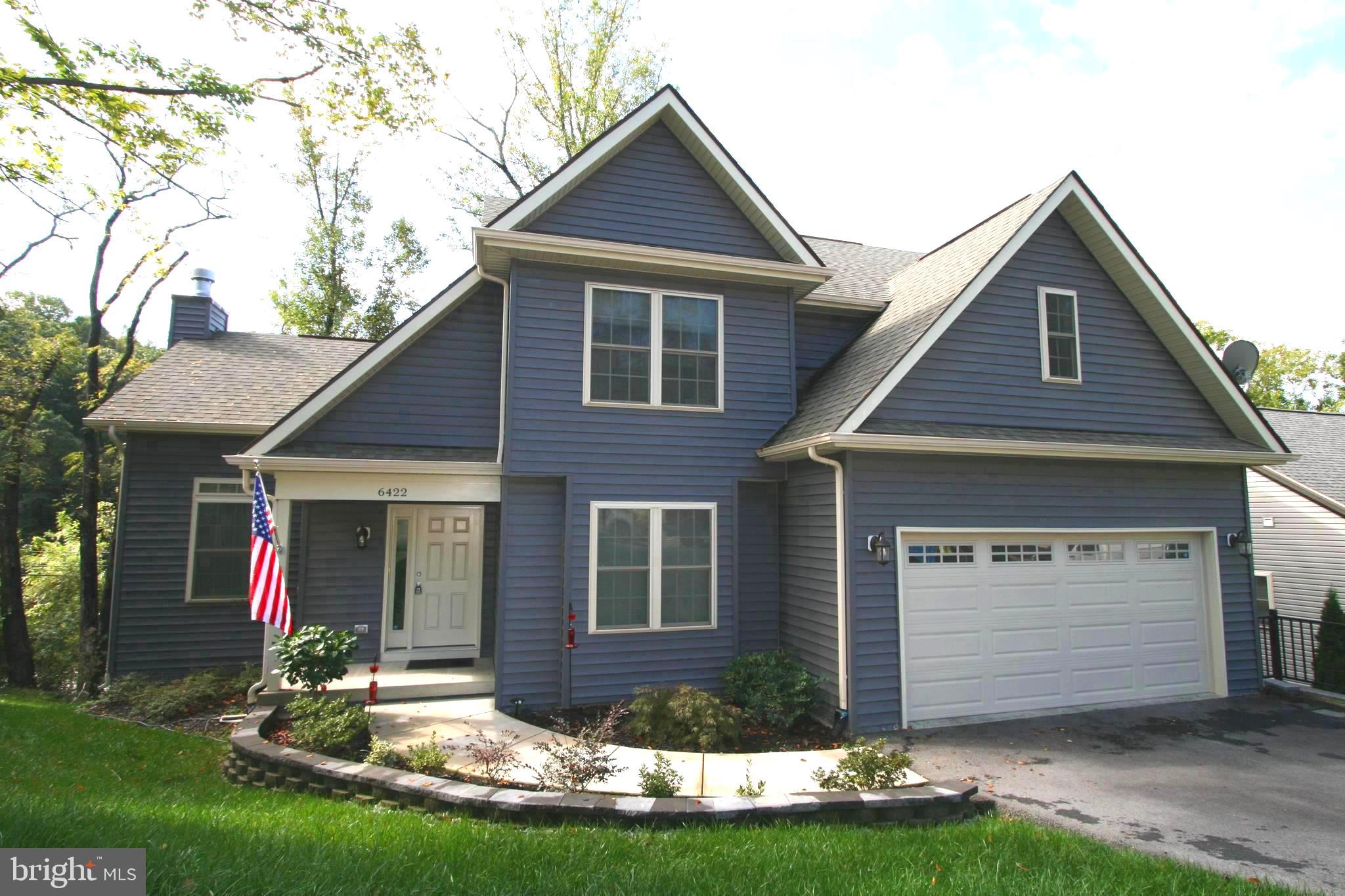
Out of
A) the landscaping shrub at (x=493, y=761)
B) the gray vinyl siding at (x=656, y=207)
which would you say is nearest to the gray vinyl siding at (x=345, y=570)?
the landscaping shrub at (x=493, y=761)

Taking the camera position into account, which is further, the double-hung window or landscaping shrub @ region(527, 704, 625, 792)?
the double-hung window

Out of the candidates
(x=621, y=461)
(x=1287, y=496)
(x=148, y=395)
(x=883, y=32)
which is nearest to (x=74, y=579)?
(x=148, y=395)

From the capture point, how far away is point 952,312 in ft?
29.0

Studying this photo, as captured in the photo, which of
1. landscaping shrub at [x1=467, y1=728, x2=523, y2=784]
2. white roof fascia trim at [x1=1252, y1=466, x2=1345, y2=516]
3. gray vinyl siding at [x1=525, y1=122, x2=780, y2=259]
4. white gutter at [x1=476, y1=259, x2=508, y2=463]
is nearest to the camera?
landscaping shrub at [x1=467, y1=728, x2=523, y2=784]

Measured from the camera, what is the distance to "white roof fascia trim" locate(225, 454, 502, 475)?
8.44 m

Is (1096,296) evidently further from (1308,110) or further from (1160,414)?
(1308,110)

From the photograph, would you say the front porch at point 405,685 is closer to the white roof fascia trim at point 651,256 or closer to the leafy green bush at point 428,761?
the leafy green bush at point 428,761

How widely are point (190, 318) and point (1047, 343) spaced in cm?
1514

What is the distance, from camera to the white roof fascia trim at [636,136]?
8812 millimetres

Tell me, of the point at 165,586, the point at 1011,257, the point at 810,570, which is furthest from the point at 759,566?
the point at 165,586

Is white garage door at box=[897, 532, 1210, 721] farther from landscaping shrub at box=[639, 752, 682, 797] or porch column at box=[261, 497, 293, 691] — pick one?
porch column at box=[261, 497, 293, 691]

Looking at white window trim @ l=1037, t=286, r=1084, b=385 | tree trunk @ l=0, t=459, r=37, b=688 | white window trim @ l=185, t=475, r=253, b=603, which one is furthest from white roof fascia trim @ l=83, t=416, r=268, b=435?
white window trim @ l=1037, t=286, r=1084, b=385

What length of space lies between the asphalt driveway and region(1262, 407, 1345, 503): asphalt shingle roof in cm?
833

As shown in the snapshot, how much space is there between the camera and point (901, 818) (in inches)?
211
